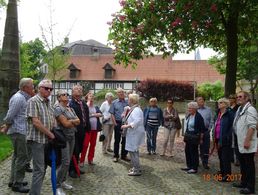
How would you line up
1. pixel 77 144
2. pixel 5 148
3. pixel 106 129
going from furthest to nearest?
pixel 5 148 < pixel 106 129 < pixel 77 144

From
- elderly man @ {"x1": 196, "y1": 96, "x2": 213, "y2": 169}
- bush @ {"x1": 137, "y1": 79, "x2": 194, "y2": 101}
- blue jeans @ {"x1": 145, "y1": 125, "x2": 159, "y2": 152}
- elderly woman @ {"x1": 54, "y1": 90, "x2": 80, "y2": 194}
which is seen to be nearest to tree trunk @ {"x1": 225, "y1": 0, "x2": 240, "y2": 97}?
blue jeans @ {"x1": 145, "y1": 125, "x2": 159, "y2": 152}

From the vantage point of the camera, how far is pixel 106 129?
497 inches

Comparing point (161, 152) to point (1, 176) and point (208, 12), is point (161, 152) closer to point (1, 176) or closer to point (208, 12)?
point (208, 12)

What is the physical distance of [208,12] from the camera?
42.0ft

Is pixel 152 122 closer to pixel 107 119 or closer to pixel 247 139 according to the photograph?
pixel 107 119

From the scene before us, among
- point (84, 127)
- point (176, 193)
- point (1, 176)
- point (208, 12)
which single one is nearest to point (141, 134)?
point (84, 127)

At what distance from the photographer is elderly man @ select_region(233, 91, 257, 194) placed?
8.13m

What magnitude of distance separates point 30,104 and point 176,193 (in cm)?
332

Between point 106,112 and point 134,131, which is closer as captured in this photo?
point 134,131

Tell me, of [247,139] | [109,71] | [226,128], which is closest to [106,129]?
[226,128]

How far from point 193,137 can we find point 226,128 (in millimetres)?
1060

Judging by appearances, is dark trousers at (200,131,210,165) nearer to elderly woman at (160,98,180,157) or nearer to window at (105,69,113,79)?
elderly woman at (160,98,180,157)

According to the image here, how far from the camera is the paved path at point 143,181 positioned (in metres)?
8.23

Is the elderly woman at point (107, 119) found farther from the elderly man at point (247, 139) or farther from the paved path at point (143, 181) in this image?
the elderly man at point (247, 139)
